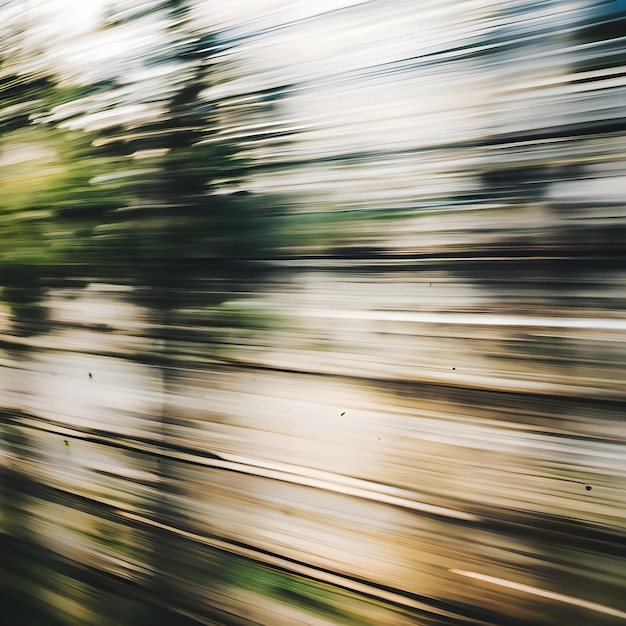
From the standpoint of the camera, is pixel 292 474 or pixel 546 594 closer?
pixel 546 594

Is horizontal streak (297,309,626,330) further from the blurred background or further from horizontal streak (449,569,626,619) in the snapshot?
horizontal streak (449,569,626,619)

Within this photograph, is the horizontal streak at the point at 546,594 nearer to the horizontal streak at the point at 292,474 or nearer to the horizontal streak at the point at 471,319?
the horizontal streak at the point at 292,474

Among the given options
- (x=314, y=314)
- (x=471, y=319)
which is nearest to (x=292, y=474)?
(x=314, y=314)

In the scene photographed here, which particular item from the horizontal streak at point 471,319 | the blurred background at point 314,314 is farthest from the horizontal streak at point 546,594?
the horizontal streak at point 471,319

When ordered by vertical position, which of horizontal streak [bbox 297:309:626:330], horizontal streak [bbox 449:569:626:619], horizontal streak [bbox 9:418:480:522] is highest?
horizontal streak [bbox 297:309:626:330]

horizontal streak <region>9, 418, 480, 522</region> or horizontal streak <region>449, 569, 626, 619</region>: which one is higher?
horizontal streak <region>9, 418, 480, 522</region>

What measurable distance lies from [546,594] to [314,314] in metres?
0.42

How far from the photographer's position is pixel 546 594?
61 centimetres

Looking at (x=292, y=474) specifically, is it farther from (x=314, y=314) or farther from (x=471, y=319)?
(x=471, y=319)

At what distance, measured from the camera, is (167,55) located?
884 mm

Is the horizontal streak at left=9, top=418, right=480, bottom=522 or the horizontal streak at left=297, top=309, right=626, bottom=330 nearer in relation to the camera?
the horizontal streak at left=297, top=309, right=626, bottom=330

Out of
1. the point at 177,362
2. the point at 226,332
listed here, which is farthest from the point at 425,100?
the point at 177,362

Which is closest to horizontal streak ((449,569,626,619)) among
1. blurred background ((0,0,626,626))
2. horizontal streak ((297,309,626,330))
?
blurred background ((0,0,626,626))

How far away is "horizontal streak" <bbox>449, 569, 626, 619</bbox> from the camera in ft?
1.89
